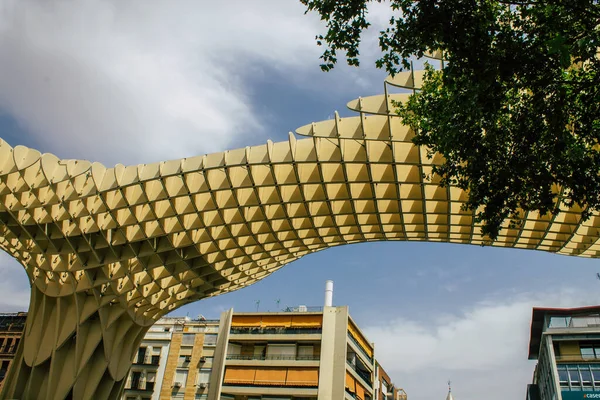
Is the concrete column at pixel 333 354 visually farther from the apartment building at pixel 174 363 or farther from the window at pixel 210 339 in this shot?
the apartment building at pixel 174 363

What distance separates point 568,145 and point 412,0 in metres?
5.54

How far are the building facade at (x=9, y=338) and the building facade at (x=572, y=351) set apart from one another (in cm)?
6972

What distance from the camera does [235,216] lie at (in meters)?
33.2

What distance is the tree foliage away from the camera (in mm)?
11812

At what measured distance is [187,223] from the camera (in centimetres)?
3322

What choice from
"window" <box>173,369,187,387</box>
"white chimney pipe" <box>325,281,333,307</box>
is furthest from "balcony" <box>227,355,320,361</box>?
"white chimney pipe" <box>325,281,333,307</box>

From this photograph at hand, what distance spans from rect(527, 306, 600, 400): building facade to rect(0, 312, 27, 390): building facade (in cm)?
6972

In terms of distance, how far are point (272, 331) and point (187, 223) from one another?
30515mm

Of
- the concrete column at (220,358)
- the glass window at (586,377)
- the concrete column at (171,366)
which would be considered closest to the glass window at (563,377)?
the glass window at (586,377)

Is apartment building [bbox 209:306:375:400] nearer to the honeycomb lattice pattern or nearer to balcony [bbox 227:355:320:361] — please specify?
balcony [bbox 227:355:320:361]

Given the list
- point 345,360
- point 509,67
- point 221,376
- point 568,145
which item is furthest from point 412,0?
point 221,376

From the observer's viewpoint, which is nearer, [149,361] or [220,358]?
[220,358]

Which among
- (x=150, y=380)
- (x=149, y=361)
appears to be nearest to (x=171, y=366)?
(x=150, y=380)

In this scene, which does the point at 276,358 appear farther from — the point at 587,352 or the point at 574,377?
the point at 587,352
